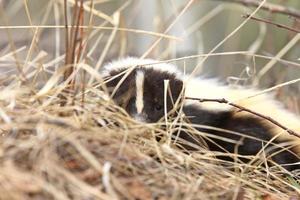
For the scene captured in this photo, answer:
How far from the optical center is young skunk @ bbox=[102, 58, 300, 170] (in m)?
4.21

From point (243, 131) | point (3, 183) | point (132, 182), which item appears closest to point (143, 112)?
point (243, 131)

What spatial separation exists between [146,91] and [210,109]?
1.36 ft

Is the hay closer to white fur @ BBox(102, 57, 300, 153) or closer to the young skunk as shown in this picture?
the young skunk

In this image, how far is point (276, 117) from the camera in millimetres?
4484

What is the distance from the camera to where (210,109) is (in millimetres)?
4426

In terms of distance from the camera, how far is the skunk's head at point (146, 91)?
4.16 metres

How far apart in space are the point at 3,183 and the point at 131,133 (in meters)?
0.65

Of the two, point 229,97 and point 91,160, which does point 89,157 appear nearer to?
point 91,160

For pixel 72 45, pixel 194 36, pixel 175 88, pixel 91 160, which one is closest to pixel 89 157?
pixel 91 160

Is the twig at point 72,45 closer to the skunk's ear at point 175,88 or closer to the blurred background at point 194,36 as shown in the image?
the skunk's ear at point 175,88

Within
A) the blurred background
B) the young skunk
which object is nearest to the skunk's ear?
the young skunk

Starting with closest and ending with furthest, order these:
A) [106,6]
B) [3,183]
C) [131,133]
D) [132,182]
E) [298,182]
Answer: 1. [3,183]
2. [132,182]
3. [131,133]
4. [298,182]
5. [106,6]

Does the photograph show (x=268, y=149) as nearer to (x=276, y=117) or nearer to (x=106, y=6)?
(x=276, y=117)

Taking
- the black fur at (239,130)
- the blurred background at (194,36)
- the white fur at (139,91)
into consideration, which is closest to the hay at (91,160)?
the white fur at (139,91)
